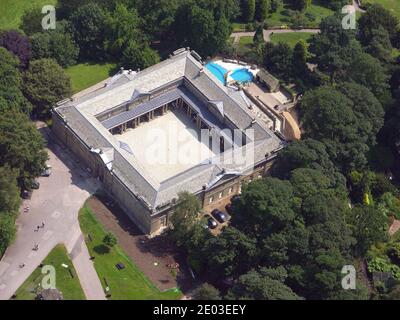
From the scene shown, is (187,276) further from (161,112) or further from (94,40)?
(94,40)

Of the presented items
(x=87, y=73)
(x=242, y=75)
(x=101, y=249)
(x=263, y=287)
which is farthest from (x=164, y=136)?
(x=263, y=287)

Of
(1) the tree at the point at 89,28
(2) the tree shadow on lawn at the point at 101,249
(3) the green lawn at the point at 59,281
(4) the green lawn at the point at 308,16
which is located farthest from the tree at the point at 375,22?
(3) the green lawn at the point at 59,281

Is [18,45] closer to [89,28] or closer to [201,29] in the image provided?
[89,28]

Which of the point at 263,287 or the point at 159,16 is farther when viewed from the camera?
the point at 159,16

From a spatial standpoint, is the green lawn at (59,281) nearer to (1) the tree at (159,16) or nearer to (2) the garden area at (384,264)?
(2) the garden area at (384,264)

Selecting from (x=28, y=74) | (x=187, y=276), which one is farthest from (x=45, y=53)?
(x=187, y=276)

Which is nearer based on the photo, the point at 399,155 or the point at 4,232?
the point at 4,232

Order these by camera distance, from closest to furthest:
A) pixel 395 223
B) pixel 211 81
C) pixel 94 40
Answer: pixel 395 223 → pixel 211 81 → pixel 94 40
